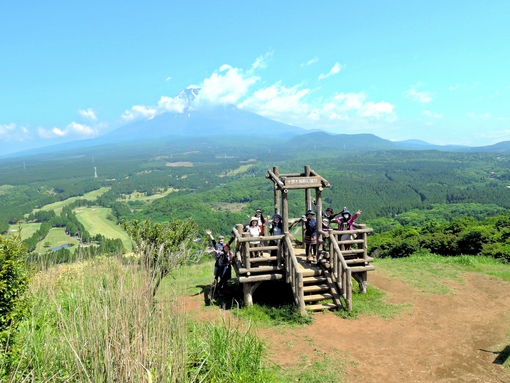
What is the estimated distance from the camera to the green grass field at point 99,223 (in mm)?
59519

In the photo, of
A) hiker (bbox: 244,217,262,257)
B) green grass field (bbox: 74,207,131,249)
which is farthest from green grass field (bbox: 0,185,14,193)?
hiker (bbox: 244,217,262,257)

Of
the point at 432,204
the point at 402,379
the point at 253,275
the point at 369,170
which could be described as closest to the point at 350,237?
the point at 253,275

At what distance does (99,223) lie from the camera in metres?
70.2

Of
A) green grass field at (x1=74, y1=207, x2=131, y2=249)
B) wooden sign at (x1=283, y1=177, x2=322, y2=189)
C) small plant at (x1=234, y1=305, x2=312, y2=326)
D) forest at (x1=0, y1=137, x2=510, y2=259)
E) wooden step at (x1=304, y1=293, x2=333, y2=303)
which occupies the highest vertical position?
wooden sign at (x1=283, y1=177, x2=322, y2=189)

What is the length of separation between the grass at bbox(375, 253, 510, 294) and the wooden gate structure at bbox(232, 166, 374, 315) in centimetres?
234

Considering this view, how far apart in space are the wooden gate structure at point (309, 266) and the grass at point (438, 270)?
234 centimetres

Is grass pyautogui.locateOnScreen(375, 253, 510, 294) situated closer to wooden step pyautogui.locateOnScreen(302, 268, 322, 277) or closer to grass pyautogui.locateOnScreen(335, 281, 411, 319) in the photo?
grass pyautogui.locateOnScreen(335, 281, 411, 319)

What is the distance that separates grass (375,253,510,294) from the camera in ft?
34.8

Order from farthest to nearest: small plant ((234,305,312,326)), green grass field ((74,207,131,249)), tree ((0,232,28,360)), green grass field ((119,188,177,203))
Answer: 1. green grass field ((119,188,177,203))
2. green grass field ((74,207,131,249))
3. small plant ((234,305,312,326))
4. tree ((0,232,28,360))

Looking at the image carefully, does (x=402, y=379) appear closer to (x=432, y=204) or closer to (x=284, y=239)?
(x=284, y=239)

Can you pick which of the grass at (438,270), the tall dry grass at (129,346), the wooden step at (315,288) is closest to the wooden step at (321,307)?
the wooden step at (315,288)

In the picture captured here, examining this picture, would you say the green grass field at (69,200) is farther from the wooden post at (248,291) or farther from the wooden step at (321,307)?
the wooden step at (321,307)

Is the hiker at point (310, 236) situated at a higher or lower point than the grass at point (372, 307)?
higher

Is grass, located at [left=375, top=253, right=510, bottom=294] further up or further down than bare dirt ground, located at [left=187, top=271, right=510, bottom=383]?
further down
